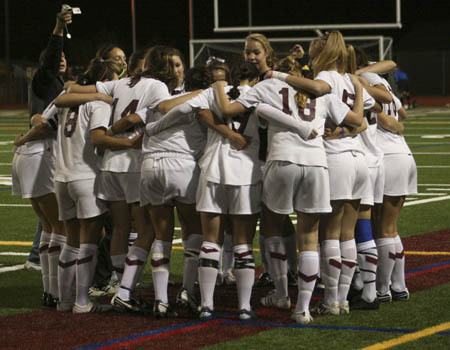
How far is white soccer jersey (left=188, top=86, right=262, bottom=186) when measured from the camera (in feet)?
27.1

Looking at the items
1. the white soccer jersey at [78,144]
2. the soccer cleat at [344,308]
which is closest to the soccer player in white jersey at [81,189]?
the white soccer jersey at [78,144]

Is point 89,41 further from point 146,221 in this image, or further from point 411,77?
point 146,221

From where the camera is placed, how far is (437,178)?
18.9 metres

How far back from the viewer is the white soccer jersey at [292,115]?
8.14 meters

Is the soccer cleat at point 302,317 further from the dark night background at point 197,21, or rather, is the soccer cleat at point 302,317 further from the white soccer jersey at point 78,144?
the dark night background at point 197,21

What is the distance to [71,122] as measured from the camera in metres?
8.77

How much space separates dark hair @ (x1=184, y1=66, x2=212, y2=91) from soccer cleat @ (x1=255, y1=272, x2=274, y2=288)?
74.8 inches

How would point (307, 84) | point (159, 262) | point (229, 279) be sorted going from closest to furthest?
point (307, 84), point (159, 262), point (229, 279)

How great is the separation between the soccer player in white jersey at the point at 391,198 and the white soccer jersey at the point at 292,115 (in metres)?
0.92

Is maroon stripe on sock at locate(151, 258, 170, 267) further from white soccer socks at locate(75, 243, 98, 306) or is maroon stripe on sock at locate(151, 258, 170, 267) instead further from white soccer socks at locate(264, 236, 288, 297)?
white soccer socks at locate(264, 236, 288, 297)

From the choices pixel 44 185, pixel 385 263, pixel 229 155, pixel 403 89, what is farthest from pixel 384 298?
pixel 403 89

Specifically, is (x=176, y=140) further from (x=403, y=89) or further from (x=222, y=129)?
(x=403, y=89)

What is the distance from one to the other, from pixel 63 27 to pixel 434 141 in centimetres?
1896

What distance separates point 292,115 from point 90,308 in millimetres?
1943
